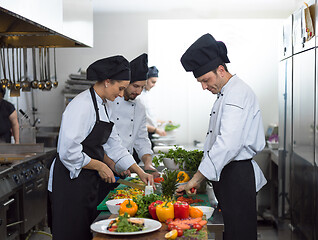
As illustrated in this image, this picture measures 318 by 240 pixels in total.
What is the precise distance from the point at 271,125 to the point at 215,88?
12.3ft

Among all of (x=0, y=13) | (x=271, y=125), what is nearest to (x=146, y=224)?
(x=0, y=13)

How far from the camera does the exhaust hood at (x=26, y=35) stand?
3.50 meters

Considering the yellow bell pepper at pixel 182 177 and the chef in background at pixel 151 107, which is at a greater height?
the chef in background at pixel 151 107

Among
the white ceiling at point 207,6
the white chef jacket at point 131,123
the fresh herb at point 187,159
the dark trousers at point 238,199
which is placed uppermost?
the white ceiling at point 207,6

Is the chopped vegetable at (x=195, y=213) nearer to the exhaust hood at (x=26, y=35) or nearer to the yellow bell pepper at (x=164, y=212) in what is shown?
the yellow bell pepper at (x=164, y=212)

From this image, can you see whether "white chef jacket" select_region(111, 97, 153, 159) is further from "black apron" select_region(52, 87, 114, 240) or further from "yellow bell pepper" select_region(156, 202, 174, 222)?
"yellow bell pepper" select_region(156, 202, 174, 222)

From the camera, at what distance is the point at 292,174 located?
4430mm

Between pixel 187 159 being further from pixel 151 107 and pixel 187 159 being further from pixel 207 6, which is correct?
pixel 207 6

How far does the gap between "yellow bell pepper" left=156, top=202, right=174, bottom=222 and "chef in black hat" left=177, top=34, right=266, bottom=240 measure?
54 cm

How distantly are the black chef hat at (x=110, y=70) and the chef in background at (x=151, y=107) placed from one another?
3075 millimetres

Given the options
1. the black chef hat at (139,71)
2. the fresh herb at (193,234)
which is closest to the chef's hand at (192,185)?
the fresh herb at (193,234)

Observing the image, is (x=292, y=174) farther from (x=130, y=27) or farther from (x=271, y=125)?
(x=130, y=27)

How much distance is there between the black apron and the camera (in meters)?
2.87

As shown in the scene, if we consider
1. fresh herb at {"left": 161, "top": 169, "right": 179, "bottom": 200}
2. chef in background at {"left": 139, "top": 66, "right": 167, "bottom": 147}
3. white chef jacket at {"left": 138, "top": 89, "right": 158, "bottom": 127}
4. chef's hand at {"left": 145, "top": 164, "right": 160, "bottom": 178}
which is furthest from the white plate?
white chef jacket at {"left": 138, "top": 89, "right": 158, "bottom": 127}
